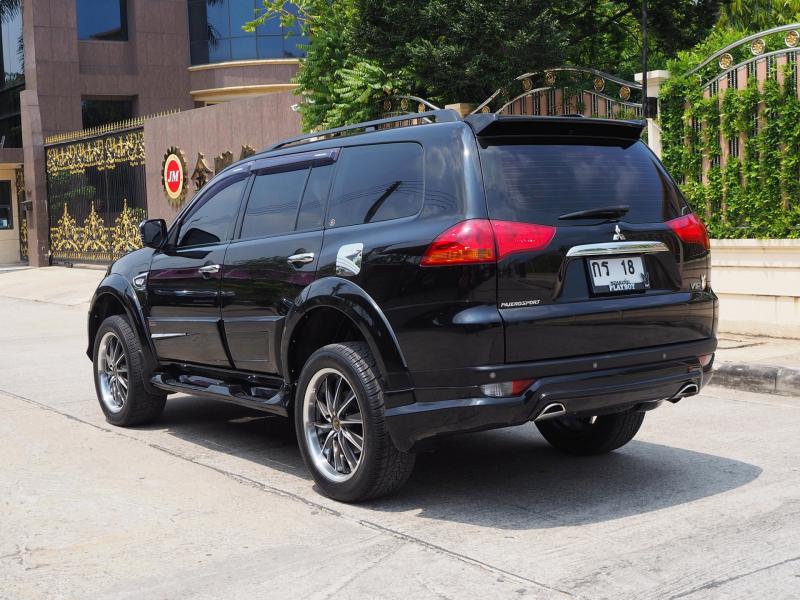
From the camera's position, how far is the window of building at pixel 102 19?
33.1 meters

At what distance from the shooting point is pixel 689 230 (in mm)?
5566

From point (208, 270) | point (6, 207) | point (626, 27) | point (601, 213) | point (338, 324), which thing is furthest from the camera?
point (6, 207)

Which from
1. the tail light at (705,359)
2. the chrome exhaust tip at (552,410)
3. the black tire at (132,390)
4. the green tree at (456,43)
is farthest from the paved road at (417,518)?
the green tree at (456,43)

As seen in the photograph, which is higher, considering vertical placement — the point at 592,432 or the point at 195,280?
the point at 195,280

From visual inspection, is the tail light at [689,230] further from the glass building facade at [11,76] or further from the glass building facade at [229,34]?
the glass building facade at [11,76]

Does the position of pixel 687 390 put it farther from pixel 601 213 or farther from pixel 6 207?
pixel 6 207

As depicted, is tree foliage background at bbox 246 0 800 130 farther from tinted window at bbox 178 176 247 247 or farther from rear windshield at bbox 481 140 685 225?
rear windshield at bbox 481 140 685 225

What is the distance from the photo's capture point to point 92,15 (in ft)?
109

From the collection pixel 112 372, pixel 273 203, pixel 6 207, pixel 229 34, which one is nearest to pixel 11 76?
pixel 6 207

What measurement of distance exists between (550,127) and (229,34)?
3199 centimetres

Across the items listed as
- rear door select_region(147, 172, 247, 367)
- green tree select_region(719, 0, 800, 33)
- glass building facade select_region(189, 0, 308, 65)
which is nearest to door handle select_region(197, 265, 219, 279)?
rear door select_region(147, 172, 247, 367)

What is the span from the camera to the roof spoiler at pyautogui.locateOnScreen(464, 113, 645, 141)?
5.13 metres

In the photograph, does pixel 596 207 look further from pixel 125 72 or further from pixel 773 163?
pixel 125 72

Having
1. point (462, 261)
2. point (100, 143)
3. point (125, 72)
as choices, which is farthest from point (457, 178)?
point (125, 72)
